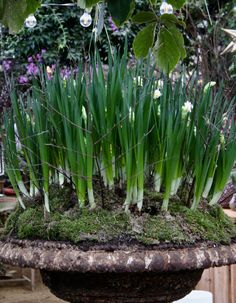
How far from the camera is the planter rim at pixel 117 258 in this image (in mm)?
896

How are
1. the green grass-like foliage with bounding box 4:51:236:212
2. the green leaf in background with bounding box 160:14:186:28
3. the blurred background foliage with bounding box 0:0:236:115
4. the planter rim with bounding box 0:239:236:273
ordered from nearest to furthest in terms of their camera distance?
the planter rim with bounding box 0:239:236:273 → the green grass-like foliage with bounding box 4:51:236:212 → the green leaf in background with bounding box 160:14:186:28 → the blurred background foliage with bounding box 0:0:236:115

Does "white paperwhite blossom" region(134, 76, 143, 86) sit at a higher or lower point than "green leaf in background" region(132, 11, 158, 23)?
lower

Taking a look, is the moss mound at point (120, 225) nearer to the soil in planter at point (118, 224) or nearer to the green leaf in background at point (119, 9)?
the soil in planter at point (118, 224)

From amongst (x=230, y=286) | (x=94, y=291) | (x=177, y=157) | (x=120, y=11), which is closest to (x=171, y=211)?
(x=177, y=157)

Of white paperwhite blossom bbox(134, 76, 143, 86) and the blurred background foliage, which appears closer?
white paperwhite blossom bbox(134, 76, 143, 86)

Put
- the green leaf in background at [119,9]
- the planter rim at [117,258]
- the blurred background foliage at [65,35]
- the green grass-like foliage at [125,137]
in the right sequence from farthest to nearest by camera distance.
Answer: the blurred background foliage at [65,35] < the green grass-like foliage at [125,137] < the planter rim at [117,258] < the green leaf in background at [119,9]

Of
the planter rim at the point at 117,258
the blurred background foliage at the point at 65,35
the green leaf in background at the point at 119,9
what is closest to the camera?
the green leaf in background at the point at 119,9

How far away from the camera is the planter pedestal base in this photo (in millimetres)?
944

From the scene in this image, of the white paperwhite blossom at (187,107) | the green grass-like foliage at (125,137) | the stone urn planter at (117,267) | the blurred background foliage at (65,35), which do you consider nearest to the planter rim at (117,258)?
the stone urn planter at (117,267)

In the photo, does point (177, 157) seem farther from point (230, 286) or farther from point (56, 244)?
point (230, 286)

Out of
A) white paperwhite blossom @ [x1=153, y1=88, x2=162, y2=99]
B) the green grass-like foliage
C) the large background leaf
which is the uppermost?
the large background leaf

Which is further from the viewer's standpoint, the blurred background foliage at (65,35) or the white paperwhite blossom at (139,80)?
the blurred background foliage at (65,35)

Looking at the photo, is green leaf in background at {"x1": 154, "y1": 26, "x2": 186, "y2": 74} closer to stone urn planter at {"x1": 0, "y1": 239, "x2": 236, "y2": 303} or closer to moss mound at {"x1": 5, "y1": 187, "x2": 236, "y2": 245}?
moss mound at {"x1": 5, "y1": 187, "x2": 236, "y2": 245}

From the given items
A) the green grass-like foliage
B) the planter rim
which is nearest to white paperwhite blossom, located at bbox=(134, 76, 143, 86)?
the green grass-like foliage
